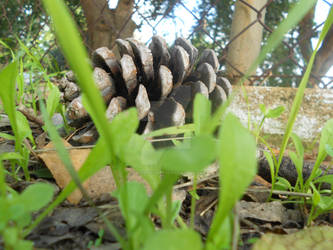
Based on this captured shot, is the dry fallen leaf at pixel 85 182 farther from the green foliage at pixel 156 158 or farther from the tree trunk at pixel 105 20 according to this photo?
the tree trunk at pixel 105 20

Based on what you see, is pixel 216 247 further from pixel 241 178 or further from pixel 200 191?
pixel 200 191

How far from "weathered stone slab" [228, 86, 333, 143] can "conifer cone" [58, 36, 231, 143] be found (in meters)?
0.34

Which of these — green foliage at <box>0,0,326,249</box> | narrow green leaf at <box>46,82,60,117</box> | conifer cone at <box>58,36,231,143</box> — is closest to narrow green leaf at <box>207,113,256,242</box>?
green foliage at <box>0,0,326,249</box>

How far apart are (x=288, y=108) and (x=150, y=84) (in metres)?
0.60

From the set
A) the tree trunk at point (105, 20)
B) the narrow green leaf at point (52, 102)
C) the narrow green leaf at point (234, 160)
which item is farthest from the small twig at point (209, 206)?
the tree trunk at point (105, 20)

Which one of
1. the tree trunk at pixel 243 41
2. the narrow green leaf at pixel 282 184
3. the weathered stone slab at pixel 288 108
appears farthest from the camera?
the tree trunk at pixel 243 41

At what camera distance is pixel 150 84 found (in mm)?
750

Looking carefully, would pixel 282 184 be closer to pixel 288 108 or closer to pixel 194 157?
pixel 194 157

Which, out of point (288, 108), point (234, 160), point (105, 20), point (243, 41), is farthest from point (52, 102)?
point (105, 20)

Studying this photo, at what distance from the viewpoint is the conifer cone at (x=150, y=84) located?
66 cm

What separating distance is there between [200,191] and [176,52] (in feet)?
1.11

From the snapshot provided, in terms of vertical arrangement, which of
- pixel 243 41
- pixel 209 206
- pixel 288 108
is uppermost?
pixel 243 41

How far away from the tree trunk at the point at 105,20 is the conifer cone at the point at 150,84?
1.27 meters

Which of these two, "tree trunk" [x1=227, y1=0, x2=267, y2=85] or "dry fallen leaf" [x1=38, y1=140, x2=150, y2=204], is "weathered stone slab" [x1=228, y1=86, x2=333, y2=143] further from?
"dry fallen leaf" [x1=38, y1=140, x2=150, y2=204]
